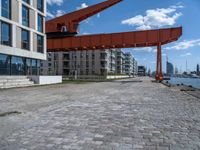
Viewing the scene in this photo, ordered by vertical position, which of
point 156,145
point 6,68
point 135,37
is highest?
point 135,37

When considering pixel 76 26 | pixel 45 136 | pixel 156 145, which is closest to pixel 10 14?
pixel 76 26

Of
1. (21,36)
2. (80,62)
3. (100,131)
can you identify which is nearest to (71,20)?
(21,36)

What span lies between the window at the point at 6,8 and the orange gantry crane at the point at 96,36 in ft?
47.7

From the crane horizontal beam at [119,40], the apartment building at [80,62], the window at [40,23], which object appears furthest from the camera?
the apartment building at [80,62]

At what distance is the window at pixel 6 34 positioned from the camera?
23.8 meters

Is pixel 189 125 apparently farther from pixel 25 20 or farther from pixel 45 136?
pixel 25 20

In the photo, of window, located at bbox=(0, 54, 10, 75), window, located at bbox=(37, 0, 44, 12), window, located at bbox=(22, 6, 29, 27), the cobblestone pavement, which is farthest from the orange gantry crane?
the cobblestone pavement

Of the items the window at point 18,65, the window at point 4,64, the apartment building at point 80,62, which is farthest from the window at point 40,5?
the apartment building at point 80,62

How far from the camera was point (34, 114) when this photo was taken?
785cm

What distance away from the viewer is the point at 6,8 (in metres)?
24.4

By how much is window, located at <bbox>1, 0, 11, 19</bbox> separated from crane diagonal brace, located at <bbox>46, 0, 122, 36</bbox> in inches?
573

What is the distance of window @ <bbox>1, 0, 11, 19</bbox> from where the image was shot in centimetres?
2375

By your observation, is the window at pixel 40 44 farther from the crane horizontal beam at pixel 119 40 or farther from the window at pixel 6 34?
the crane horizontal beam at pixel 119 40

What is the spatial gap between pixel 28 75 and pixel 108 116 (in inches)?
882
